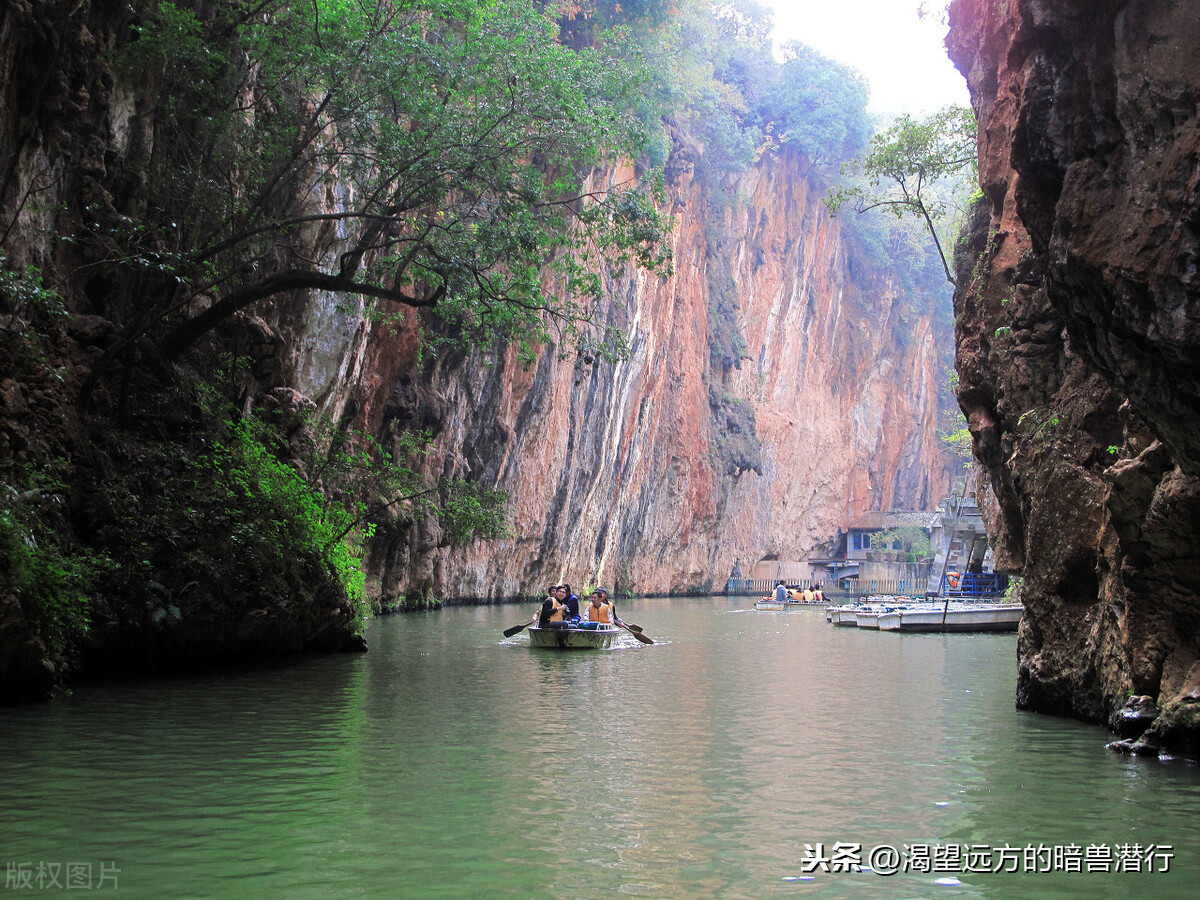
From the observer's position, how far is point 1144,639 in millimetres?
8938

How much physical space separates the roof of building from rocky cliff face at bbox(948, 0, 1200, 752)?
2211 inches

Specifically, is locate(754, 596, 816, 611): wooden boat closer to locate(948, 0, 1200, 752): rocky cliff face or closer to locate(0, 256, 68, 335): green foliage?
locate(948, 0, 1200, 752): rocky cliff face

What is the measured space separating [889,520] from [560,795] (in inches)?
2575

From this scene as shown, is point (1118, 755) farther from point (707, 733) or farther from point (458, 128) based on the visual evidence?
point (458, 128)

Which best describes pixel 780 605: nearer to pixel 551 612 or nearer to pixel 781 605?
pixel 781 605

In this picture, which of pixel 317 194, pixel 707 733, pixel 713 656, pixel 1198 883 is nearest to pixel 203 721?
pixel 707 733

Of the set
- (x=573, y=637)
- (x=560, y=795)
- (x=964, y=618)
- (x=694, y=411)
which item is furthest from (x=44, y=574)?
(x=694, y=411)

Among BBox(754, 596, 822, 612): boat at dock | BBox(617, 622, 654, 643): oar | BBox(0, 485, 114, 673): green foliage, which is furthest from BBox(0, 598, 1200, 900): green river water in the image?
BBox(754, 596, 822, 612): boat at dock

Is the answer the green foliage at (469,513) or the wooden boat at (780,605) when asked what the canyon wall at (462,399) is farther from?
the wooden boat at (780,605)

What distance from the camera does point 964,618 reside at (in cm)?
2734

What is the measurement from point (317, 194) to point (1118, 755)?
1735 centimetres

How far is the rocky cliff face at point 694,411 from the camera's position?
32719 millimetres

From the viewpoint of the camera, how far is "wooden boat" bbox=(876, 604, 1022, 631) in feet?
88.8

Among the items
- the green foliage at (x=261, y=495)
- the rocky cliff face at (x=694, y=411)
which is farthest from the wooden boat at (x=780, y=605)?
the green foliage at (x=261, y=495)
